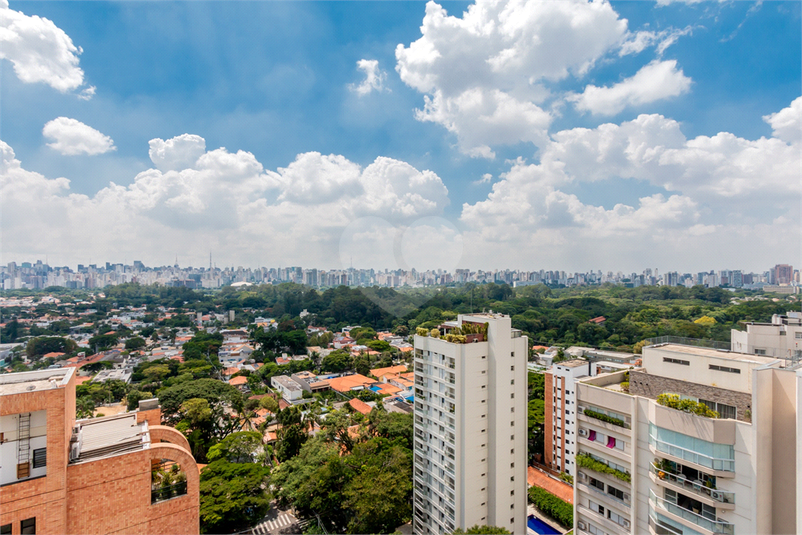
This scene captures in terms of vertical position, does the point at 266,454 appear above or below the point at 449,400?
below

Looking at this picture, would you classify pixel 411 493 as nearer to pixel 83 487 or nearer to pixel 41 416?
pixel 83 487

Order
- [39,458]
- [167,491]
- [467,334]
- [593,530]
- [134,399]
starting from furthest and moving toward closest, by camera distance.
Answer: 1. [134,399]
2. [467,334]
3. [593,530]
4. [167,491]
5. [39,458]

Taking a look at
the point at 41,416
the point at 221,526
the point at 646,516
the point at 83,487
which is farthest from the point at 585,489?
the point at 221,526

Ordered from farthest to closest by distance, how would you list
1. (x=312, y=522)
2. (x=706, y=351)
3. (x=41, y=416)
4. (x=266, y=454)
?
(x=266, y=454) → (x=312, y=522) → (x=706, y=351) → (x=41, y=416)

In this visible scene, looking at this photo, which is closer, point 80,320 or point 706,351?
point 706,351

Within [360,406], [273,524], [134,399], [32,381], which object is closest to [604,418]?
[32,381]

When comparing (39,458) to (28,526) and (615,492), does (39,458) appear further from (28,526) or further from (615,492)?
(615,492)
